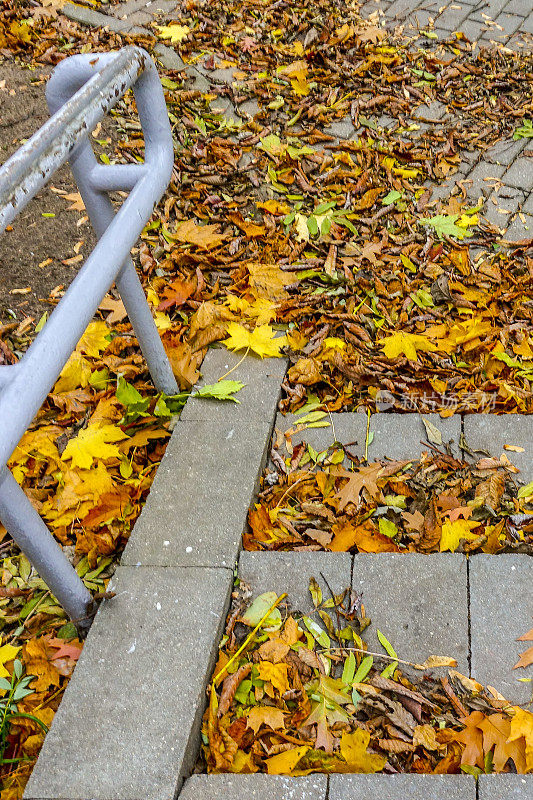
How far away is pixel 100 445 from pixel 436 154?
251 cm

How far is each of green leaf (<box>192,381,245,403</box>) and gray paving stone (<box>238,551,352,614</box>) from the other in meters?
0.59

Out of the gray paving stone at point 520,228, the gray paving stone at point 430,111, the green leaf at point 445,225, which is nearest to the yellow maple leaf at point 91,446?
the green leaf at point 445,225

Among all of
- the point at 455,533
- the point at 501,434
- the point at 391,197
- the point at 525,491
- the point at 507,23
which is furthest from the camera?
the point at 507,23

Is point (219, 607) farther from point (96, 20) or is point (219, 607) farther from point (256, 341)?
point (96, 20)

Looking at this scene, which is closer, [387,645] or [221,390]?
[387,645]

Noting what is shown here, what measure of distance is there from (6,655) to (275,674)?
69 cm

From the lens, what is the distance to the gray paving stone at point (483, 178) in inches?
133

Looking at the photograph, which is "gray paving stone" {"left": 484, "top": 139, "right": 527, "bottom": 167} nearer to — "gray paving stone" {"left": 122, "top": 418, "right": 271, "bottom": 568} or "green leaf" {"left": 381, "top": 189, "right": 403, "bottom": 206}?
"green leaf" {"left": 381, "top": 189, "right": 403, "bottom": 206}

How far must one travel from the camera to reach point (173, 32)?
426 centimetres

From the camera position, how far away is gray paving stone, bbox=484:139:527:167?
3.59 m

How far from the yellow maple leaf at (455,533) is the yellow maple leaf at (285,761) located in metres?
0.65

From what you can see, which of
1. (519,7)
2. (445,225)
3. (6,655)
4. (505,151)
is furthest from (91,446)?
(519,7)

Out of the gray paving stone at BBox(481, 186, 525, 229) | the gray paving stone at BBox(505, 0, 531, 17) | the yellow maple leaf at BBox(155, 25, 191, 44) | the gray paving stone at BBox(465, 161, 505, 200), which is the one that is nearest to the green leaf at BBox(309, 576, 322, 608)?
the gray paving stone at BBox(481, 186, 525, 229)

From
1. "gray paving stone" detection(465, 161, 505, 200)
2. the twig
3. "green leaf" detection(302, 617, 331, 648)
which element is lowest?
"gray paving stone" detection(465, 161, 505, 200)
